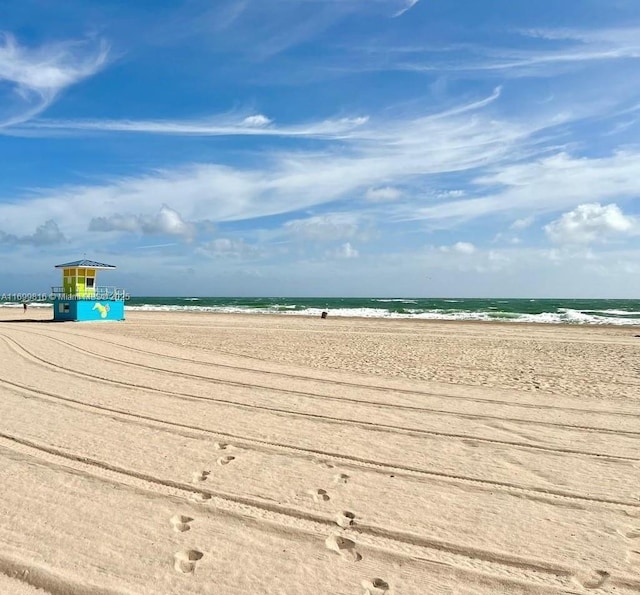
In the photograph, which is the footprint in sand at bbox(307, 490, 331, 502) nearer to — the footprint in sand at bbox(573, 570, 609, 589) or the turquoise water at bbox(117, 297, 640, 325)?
the footprint in sand at bbox(573, 570, 609, 589)

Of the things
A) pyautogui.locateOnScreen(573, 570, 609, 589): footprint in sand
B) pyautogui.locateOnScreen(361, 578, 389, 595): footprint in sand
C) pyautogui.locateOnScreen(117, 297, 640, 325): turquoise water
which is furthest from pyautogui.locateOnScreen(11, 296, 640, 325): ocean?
pyautogui.locateOnScreen(361, 578, 389, 595): footprint in sand

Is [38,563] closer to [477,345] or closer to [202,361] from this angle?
[202,361]

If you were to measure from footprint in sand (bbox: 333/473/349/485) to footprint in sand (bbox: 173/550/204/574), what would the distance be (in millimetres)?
1509

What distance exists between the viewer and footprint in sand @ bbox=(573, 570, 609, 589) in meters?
2.98

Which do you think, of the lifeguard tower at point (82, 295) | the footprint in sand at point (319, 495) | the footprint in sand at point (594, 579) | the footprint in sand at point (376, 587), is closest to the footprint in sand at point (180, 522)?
the footprint in sand at point (319, 495)

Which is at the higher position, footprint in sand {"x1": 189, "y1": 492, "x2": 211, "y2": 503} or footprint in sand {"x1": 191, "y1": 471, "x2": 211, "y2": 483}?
footprint in sand {"x1": 191, "y1": 471, "x2": 211, "y2": 483}

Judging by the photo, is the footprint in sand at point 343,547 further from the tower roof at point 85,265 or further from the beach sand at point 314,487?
the tower roof at point 85,265

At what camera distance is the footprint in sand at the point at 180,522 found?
11.5ft

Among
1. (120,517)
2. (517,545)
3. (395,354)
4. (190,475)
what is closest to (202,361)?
(395,354)

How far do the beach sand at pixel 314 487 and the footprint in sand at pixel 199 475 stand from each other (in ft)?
0.20

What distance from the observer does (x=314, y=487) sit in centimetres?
430

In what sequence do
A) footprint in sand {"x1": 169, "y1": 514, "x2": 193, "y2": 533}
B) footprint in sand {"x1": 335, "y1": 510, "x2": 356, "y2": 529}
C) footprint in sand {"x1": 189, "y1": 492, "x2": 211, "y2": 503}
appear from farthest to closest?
footprint in sand {"x1": 189, "y1": 492, "x2": 211, "y2": 503} < footprint in sand {"x1": 335, "y1": 510, "x2": 356, "y2": 529} < footprint in sand {"x1": 169, "y1": 514, "x2": 193, "y2": 533}

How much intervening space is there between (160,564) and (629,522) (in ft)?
10.9

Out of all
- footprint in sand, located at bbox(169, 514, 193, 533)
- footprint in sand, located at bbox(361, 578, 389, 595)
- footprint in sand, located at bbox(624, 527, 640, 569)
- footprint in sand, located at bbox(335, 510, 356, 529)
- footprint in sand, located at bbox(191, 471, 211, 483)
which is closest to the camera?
footprint in sand, located at bbox(361, 578, 389, 595)
